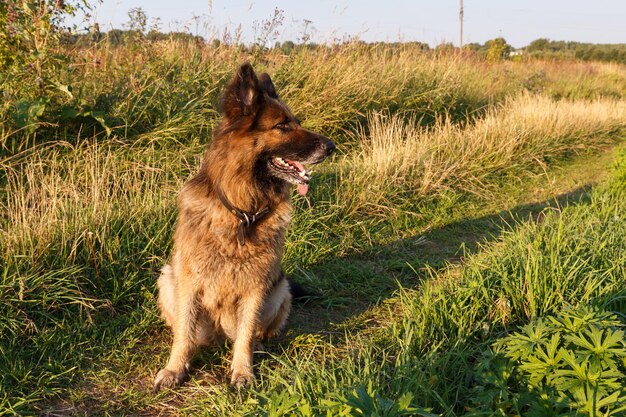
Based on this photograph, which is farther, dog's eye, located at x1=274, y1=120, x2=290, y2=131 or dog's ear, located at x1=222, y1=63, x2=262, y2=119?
dog's eye, located at x1=274, y1=120, x2=290, y2=131

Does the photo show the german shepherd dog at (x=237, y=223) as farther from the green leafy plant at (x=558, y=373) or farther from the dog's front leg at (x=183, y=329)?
the green leafy plant at (x=558, y=373)

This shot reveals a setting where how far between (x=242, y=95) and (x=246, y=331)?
137cm

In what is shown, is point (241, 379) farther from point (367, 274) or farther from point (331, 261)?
point (331, 261)

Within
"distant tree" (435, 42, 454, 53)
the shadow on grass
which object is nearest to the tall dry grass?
the shadow on grass

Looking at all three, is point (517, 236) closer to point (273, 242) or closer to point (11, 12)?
point (273, 242)

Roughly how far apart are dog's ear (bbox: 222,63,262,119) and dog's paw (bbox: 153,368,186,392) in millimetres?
1510

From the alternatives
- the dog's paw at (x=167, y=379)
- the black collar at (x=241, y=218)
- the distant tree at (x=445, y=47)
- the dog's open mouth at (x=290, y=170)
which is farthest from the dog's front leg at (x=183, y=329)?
the distant tree at (x=445, y=47)

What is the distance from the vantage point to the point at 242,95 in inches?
119

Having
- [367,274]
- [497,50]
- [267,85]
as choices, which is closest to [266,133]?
[267,85]

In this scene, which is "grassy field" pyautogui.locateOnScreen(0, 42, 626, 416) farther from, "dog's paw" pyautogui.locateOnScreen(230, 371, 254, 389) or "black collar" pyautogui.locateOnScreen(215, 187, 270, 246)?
"black collar" pyautogui.locateOnScreen(215, 187, 270, 246)

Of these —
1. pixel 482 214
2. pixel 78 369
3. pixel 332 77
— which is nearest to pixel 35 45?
pixel 78 369

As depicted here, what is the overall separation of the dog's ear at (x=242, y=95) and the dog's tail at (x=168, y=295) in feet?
3.55

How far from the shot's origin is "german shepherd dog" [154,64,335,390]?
3055 millimetres

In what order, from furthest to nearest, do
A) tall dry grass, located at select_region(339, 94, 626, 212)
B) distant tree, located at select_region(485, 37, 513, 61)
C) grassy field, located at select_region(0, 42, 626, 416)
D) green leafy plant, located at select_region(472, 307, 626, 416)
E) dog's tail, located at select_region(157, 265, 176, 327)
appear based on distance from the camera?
distant tree, located at select_region(485, 37, 513, 61), tall dry grass, located at select_region(339, 94, 626, 212), dog's tail, located at select_region(157, 265, 176, 327), grassy field, located at select_region(0, 42, 626, 416), green leafy plant, located at select_region(472, 307, 626, 416)
